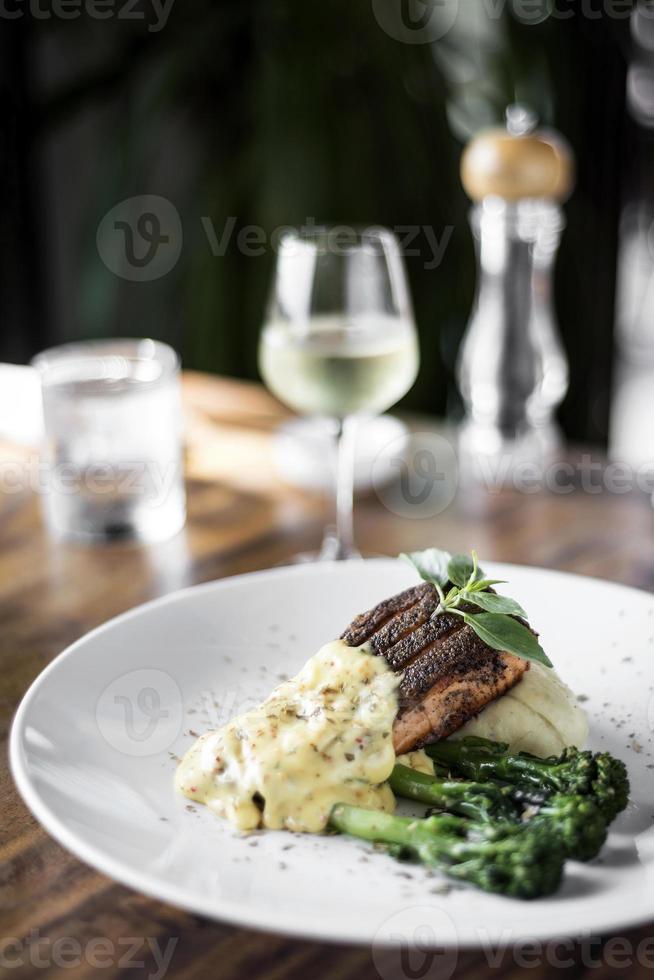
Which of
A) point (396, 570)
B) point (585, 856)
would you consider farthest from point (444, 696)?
point (396, 570)

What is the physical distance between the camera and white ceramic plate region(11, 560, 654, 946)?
0.85 m

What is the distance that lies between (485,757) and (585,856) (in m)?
0.19

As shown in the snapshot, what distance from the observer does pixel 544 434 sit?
2.32 m

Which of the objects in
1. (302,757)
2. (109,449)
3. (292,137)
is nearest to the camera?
(302,757)
